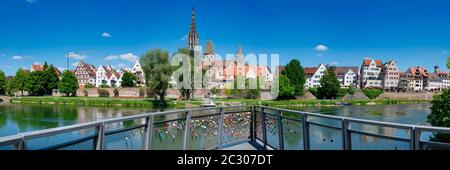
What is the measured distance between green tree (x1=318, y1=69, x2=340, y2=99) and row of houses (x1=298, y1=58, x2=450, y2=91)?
22118mm

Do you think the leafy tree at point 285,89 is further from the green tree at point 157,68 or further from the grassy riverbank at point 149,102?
the green tree at point 157,68

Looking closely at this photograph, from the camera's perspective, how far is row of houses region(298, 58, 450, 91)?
94.6 m

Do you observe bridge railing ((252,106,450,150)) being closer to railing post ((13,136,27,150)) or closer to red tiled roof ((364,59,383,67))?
railing post ((13,136,27,150))

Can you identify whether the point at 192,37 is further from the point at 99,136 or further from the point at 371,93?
the point at 99,136

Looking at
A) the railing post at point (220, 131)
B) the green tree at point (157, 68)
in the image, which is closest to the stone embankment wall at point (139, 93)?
the green tree at point (157, 68)

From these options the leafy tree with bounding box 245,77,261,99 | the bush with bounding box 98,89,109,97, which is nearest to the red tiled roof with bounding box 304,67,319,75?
the leafy tree with bounding box 245,77,261,99

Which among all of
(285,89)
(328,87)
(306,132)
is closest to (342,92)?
(328,87)

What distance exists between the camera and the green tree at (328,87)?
2746 inches

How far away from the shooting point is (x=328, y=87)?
229ft

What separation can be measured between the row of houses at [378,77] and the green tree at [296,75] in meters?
22.2

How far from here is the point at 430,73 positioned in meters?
104

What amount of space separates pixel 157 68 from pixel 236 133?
4075 centimetres
